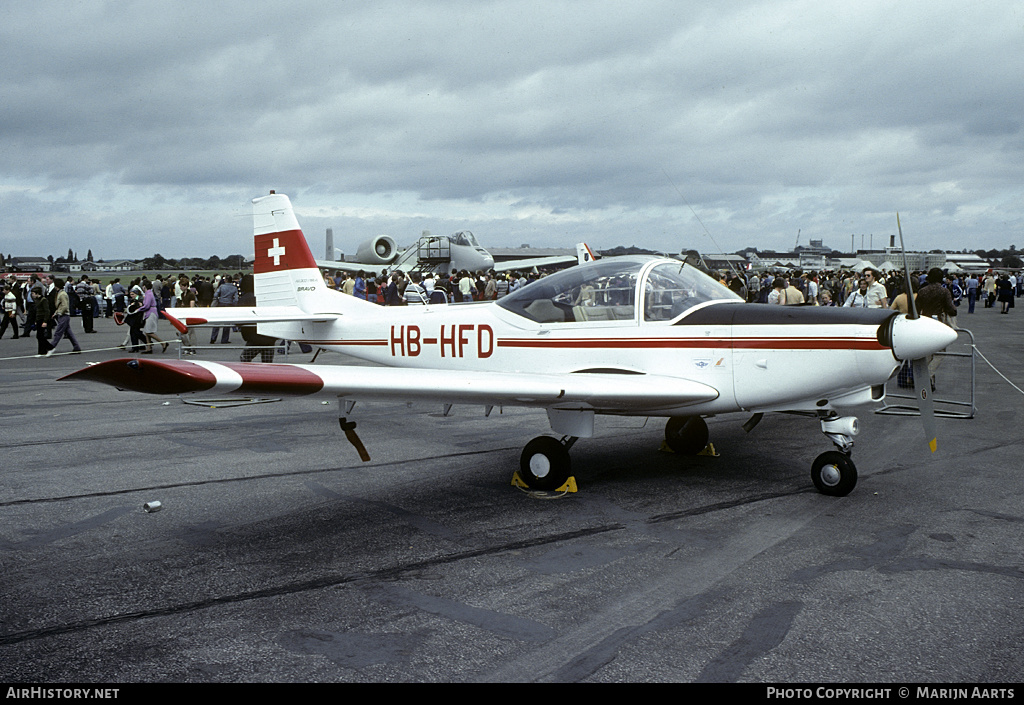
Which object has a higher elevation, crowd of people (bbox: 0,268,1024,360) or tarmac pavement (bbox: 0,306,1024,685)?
crowd of people (bbox: 0,268,1024,360)

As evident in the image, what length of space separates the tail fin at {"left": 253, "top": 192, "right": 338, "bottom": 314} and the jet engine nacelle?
123ft

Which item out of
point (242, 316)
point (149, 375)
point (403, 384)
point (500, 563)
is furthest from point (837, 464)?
point (242, 316)

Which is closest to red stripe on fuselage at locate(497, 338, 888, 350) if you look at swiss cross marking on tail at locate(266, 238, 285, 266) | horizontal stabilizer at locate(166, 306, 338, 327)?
horizontal stabilizer at locate(166, 306, 338, 327)

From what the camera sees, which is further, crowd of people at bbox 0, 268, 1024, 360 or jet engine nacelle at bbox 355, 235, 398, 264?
jet engine nacelle at bbox 355, 235, 398, 264

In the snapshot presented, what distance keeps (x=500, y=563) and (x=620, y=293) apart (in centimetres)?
285

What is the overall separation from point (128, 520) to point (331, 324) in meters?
3.84

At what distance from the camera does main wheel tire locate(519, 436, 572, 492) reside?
624 cm

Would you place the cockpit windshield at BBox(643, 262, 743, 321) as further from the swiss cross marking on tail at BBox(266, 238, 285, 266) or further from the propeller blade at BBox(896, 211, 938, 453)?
the swiss cross marking on tail at BBox(266, 238, 285, 266)

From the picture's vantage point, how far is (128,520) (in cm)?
549

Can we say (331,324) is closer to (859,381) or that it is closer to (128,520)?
(128,520)

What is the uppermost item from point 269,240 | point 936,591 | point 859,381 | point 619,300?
point 269,240

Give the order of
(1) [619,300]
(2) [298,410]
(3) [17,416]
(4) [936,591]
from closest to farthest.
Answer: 1. (4) [936,591]
2. (1) [619,300]
3. (3) [17,416]
4. (2) [298,410]

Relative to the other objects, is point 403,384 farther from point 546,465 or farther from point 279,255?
point 279,255

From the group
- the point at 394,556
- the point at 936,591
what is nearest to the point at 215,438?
the point at 394,556
